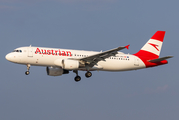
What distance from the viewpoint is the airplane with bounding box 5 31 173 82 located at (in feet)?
163

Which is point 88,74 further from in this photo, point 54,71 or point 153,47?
point 153,47

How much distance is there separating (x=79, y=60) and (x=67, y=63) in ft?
6.90

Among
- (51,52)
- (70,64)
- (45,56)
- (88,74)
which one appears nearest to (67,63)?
(70,64)

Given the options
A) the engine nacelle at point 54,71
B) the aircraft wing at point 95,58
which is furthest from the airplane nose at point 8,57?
the aircraft wing at point 95,58

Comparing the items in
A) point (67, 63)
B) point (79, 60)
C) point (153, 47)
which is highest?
point (153, 47)

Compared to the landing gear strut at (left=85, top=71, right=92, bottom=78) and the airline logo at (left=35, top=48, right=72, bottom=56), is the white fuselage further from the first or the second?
the landing gear strut at (left=85, top=71, right=92, bottom=78)

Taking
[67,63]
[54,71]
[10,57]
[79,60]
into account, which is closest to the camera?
[67,63]

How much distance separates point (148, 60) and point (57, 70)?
46.7 ft

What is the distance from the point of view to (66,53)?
5094 centimetres

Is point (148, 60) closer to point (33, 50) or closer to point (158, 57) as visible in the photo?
point (158, 57)

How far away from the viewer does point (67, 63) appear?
4941 cm

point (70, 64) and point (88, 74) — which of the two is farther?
point (88, 74)

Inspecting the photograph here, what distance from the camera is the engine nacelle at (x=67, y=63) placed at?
49.4 m

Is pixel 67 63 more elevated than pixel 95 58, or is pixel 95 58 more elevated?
pixel 95 58
